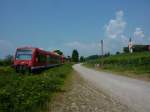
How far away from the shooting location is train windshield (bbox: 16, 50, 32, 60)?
28.3m

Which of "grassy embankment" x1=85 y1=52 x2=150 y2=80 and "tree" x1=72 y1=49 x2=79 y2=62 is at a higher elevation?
"tree" x1=72 y1=49 x2=79 y2=62

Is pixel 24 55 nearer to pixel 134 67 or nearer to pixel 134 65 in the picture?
A: pixel 134 67

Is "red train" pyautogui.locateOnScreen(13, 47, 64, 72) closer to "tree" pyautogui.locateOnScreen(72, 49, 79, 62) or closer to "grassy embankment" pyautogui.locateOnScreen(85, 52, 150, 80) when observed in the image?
"grassy embankment" pyautogui.locateOnScreen(85, 52, 150, 80)

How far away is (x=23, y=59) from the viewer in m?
28.4

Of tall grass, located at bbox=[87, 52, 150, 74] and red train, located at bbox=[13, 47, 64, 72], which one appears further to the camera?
tall grass, located at bbox=[87, 52, 150, 74]

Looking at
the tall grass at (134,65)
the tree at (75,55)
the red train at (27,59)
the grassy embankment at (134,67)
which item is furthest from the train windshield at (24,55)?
the tree at (75,55)

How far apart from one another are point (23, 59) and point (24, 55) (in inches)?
24.0

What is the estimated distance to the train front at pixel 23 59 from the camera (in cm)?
2762

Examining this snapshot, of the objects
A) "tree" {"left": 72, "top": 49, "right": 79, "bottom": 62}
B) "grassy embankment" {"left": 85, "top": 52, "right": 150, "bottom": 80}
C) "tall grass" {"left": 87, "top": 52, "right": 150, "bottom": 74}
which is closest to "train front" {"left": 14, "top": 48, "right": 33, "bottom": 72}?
"grassy embankment" {"left": 85, "top": 52, "right": 150, "bottom": 80}

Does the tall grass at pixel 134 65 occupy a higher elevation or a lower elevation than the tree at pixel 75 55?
lower

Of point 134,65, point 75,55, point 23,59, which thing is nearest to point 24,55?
point 23,59

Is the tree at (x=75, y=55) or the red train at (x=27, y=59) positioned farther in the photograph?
the tree at (x=75, y=55)

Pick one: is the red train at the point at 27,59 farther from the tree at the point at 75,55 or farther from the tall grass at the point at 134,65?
the tree at the point at 75,55

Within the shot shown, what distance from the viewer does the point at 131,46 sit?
367 feet
